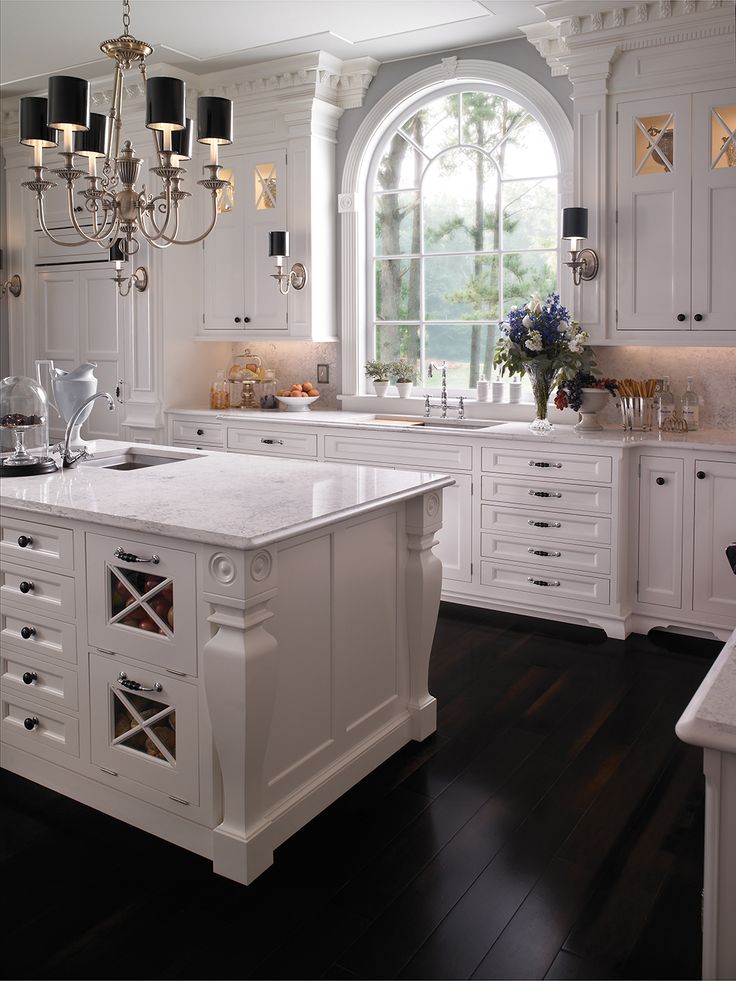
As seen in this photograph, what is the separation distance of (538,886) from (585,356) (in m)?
2.84

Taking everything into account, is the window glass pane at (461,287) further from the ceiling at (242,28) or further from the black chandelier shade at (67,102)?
the black chandelier shade at (67,102)

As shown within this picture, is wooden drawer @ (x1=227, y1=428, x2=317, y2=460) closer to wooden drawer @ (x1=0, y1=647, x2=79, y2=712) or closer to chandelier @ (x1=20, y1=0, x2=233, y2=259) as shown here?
chandelier @ (x1=20, y1=0, x2=233, y2=259)

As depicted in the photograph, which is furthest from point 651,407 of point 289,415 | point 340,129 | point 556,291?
point 340,129

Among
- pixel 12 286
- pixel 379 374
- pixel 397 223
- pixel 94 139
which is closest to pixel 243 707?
pixel 94 139


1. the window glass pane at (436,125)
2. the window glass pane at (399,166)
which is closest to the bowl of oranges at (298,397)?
the window glass pane at (399,166)

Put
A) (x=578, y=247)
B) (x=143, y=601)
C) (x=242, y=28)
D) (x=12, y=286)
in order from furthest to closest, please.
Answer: (x=12, y=286)
(x=242, y=28)
(x=578, y=247)
(x=143, y=601)

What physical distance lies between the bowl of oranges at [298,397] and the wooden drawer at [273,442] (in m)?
0.40

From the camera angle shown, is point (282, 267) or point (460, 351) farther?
point (282, 267)

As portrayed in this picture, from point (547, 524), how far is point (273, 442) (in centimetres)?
179

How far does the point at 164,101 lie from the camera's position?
2.66m

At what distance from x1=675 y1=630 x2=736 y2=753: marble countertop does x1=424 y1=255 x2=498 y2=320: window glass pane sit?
406 cm

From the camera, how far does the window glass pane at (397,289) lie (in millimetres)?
5532

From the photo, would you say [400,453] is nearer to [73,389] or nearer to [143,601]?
[73,389]

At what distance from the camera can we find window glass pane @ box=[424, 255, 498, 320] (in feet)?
17.2
